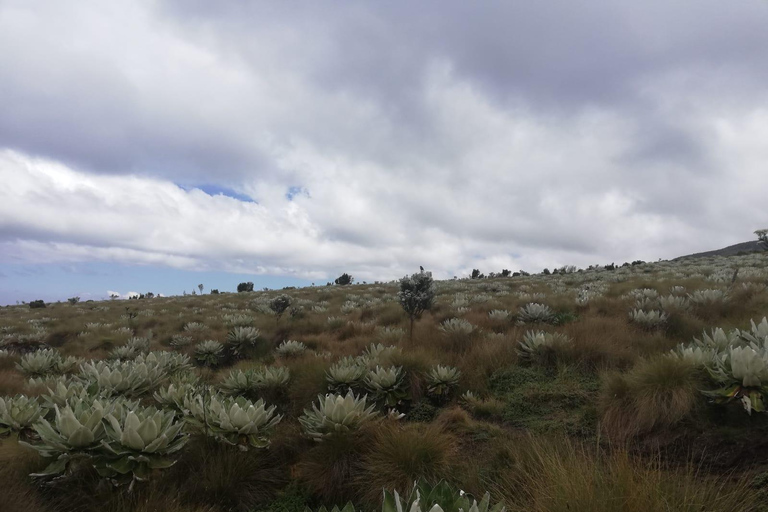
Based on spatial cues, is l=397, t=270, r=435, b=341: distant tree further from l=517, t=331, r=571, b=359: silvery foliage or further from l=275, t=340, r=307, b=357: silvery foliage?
l=517, t=331, r=571, b=359: silvery foliage

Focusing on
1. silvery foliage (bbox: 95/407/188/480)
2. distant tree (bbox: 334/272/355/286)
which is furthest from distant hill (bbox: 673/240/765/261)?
silvery foliage (bbox: 95/407/188/480)

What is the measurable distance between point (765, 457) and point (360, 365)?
4.32 m

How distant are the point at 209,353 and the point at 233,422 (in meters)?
5.62

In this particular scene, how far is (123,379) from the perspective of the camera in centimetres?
504

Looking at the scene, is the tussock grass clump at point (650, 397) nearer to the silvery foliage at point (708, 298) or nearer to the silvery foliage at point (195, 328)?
the silvery foliage at point (708, 298)

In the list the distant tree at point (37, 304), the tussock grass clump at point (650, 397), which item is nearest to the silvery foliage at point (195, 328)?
the tussock grass clump at point (650, 397)

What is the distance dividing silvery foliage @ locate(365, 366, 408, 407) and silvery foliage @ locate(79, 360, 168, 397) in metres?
3.02

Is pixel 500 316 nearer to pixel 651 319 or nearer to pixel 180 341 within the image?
pixel 651 319

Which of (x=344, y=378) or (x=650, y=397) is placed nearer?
(x=650, y=397)

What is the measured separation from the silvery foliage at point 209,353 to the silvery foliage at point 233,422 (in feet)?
16.4

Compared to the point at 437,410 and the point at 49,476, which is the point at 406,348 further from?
the point at 49,476

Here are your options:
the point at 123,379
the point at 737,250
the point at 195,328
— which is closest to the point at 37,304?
the point at 195,328

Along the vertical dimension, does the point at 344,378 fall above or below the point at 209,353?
above

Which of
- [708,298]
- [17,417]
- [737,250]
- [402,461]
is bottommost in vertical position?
[402,461]
